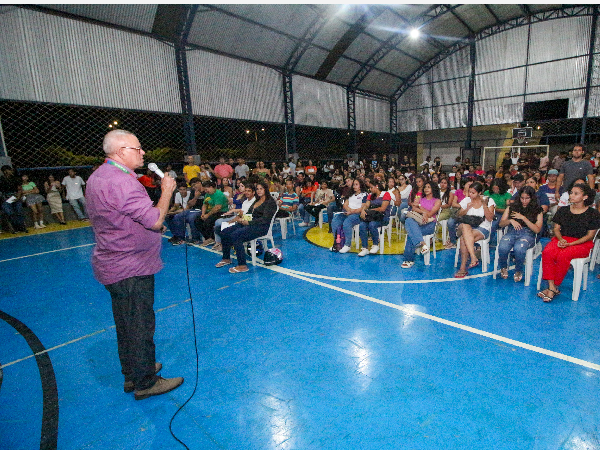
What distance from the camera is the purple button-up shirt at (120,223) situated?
1.90 meters

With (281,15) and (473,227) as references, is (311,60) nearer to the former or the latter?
(281,15)

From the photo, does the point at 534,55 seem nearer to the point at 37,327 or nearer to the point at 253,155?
the point at 253,155

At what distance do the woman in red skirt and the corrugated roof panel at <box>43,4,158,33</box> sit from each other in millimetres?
11001

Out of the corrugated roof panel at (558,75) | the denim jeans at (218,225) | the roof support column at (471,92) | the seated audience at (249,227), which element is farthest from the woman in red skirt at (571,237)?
the corrugated roof panel at (558,75)

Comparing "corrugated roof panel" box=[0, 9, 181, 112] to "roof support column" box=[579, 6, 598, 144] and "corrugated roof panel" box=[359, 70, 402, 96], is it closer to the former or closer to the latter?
"corrugated roof panel" box=[359, 70, 402, 96]

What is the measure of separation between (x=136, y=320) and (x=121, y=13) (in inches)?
400

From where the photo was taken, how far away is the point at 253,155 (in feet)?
50.5

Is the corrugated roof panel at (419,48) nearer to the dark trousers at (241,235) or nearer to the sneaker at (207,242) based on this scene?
the sneaker at (207,242)

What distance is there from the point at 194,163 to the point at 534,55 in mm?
16700

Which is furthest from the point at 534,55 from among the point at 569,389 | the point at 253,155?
the point at 569,389

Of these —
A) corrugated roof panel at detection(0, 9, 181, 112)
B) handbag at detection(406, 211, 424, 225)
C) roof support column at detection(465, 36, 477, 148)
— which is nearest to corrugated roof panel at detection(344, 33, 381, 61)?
roof support column at detection(465, 36, 477, 148)

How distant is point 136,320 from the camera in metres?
2.10

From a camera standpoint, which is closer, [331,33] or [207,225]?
[207,225]

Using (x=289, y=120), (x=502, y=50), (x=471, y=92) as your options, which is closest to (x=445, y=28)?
(x=502, y=50)
